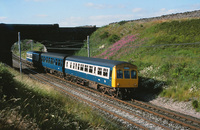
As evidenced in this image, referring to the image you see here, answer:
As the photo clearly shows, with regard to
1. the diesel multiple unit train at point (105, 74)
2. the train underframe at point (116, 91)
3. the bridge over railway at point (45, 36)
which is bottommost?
the train underframe at point (116, 91)

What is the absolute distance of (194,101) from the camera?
13.3 m

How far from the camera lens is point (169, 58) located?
21531mm

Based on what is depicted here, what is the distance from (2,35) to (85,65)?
2292 centimetres

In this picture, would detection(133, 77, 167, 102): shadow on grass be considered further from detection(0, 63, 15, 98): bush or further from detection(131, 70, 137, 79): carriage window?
detection(0, 63, 15, 98): bush

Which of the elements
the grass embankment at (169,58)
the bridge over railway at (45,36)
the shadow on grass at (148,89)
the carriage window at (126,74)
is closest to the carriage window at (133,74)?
the carriage window at (126,74)

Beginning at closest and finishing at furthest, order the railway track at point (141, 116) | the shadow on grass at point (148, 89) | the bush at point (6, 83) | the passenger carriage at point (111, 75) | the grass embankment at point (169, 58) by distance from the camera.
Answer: the bush at point (6, 83)
the railway track at point (141, 116)
the passenger carriage at point (111, 75)
the grass embankment at point (169, 58)
the shadow on grass at point (148, 89)

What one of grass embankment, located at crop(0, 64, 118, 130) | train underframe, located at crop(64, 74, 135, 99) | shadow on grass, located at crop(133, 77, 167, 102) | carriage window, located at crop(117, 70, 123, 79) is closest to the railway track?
train underframe, located at crop(64, 74, 135, 99)

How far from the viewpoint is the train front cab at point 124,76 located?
1530 cm

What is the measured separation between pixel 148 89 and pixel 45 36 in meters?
27.8

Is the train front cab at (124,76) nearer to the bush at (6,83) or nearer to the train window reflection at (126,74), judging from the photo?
the train window reflection at (126,74)

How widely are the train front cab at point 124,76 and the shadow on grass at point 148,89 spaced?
6.46ft

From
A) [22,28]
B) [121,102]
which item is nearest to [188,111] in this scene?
[121,102]

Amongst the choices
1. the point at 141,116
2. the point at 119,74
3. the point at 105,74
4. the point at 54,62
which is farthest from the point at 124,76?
the point at 54,62

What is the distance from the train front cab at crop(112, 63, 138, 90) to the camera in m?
15.3
